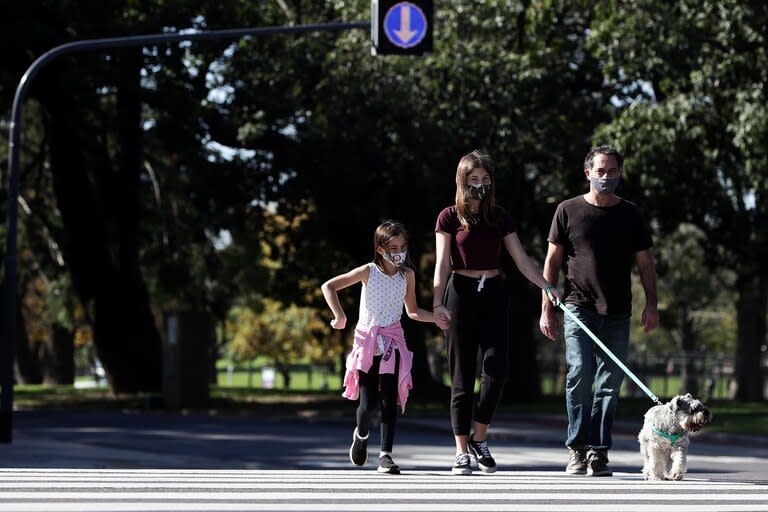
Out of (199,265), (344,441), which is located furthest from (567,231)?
(199,265)

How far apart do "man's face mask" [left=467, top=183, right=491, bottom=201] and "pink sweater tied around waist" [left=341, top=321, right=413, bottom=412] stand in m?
1.02

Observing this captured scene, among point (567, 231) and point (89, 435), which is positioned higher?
point (567, 231)

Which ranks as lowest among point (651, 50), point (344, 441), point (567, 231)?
point (344, 441)

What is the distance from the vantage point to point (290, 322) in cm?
7550

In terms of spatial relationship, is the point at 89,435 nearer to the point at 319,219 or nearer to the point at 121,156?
the point at 319,219

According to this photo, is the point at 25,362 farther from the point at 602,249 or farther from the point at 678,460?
the point at 678,460

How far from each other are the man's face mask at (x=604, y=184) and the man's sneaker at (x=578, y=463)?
1.60 meters

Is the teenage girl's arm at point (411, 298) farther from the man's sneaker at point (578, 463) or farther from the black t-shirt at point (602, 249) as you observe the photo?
the man's sneaker at point (578, 463)

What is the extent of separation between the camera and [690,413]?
906 centimetres

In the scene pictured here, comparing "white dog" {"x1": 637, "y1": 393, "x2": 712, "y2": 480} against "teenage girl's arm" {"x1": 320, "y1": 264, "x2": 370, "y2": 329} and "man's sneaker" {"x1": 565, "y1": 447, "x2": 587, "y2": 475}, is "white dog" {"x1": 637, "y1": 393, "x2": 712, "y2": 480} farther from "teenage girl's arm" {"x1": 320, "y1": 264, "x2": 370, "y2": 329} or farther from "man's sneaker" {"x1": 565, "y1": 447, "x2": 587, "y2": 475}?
"teenage girl's arm" {"x1": 320, "y1": 264, "x2": 370, "y2": 329}

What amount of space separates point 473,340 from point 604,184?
4.04ft

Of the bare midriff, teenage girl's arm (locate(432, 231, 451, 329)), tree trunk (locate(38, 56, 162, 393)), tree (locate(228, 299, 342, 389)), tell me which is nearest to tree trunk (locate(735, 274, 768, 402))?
tree trunk (locate(38, 56, 162, 393))

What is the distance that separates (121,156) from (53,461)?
22.3m

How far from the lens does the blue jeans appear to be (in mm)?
9547
